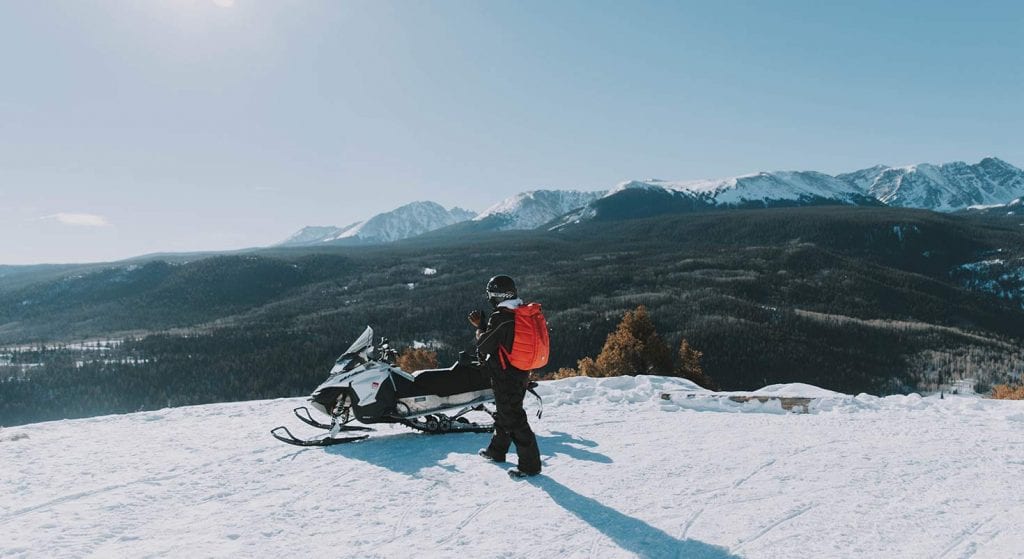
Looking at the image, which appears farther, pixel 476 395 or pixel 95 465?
pixel 476 395

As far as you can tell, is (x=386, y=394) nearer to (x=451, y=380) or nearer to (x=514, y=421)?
(x=451, y=380)

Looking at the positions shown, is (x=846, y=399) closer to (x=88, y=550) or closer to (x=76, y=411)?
(x=88, y=550)

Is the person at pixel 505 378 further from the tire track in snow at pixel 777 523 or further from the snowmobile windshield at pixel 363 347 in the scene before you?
the tire track in snow at pixel 777 523

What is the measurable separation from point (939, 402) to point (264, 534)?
10.8 metres

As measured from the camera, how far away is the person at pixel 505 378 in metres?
7.02

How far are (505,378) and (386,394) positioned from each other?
8.75 feet

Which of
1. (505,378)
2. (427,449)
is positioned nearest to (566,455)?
(505,378)

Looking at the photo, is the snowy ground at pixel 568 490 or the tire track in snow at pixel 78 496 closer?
the snowy ground at pixel 568 490

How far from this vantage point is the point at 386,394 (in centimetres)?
902

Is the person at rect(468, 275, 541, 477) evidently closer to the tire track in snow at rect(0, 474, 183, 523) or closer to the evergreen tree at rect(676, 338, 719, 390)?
the tire track in snow at rect(0, 474, 183, 523)

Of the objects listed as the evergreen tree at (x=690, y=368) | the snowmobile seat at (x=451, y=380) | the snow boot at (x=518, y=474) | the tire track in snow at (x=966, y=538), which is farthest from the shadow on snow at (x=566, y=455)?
the evergreen tree at (x=690, y=368)

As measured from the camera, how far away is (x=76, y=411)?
482ft

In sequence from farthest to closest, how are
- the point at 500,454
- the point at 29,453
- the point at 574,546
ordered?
the point at 29,453
the point at 500,454
the point at 574,546

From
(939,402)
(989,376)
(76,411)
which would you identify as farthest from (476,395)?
(989,376)
